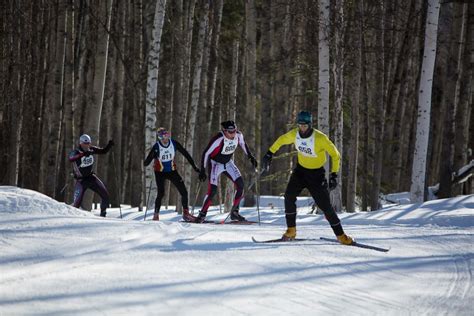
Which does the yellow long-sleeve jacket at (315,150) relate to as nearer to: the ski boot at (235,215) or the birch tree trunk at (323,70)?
the ski boot at (235,215)

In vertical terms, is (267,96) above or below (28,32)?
below

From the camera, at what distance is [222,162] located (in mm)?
12883

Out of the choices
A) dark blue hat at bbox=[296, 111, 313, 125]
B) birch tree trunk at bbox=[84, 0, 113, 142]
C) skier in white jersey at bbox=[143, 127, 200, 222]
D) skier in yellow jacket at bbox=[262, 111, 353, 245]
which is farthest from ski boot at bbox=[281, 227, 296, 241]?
birch tree trunk at bbox=[84, 0, 113, 142]

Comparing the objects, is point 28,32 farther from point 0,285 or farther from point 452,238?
point 0,285

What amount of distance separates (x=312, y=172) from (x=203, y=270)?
330 cm

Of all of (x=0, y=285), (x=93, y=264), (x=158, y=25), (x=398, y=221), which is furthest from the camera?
(x=158, y=25)

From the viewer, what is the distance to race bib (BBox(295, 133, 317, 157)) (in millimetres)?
9492

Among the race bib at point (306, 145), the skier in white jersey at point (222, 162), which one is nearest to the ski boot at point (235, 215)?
the skier in white jersey at point (222, 162)

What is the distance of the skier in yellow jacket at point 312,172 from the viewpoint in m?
9.42

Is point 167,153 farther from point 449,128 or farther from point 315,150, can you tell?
point 449,128

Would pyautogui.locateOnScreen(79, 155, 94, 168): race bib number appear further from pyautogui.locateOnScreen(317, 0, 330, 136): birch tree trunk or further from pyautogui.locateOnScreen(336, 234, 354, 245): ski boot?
pyautogui.locateOnScreen(336, 234, 354, 245): ski boot

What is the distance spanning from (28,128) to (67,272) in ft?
90.6

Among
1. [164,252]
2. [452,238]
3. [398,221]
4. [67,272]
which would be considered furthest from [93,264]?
[398,221]

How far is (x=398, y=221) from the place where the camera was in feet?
44.5
